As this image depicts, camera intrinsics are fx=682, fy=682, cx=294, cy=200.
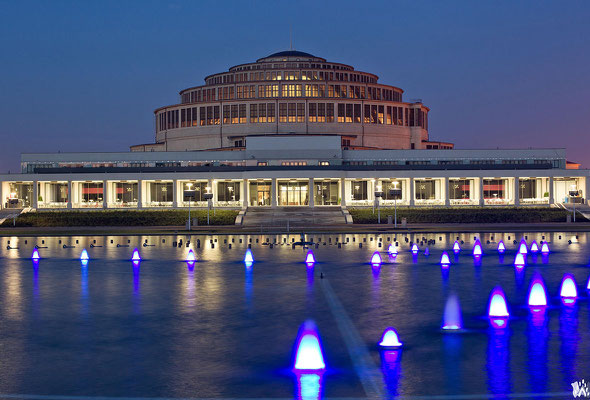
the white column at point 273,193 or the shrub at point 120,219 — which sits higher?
the white column at point 273,193

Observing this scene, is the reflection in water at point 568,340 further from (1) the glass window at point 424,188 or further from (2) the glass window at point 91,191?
(2) the glass window at point 91,191

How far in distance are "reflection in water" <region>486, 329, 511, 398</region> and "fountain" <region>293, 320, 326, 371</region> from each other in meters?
3.14

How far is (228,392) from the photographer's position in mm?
11523

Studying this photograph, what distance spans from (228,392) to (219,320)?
21.7 ft

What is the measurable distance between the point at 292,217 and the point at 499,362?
62.7 metres

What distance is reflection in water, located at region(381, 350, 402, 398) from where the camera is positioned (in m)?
11.6

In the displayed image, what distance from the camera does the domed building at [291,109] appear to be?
355ft

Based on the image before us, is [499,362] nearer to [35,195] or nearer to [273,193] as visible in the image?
[273,193]

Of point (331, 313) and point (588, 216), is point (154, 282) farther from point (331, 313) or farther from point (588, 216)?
point (588, 216)

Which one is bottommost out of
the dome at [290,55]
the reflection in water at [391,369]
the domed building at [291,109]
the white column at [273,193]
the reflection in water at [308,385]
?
the reflection in water at [308,385]

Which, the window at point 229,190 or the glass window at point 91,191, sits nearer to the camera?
the window at point 229,190

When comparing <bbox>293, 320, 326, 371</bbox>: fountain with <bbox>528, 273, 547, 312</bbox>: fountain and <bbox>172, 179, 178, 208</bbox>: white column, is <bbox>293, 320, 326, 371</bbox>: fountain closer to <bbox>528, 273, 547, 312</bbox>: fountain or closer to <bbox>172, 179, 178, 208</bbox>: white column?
<bbox>528, 273, 547, 312</bbox>: fountain

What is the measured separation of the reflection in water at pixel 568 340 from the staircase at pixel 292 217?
49930 mm

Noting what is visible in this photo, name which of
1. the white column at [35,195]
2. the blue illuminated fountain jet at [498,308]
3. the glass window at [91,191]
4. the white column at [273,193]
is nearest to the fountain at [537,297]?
the blue illuminated fountain jet at [498,308]
